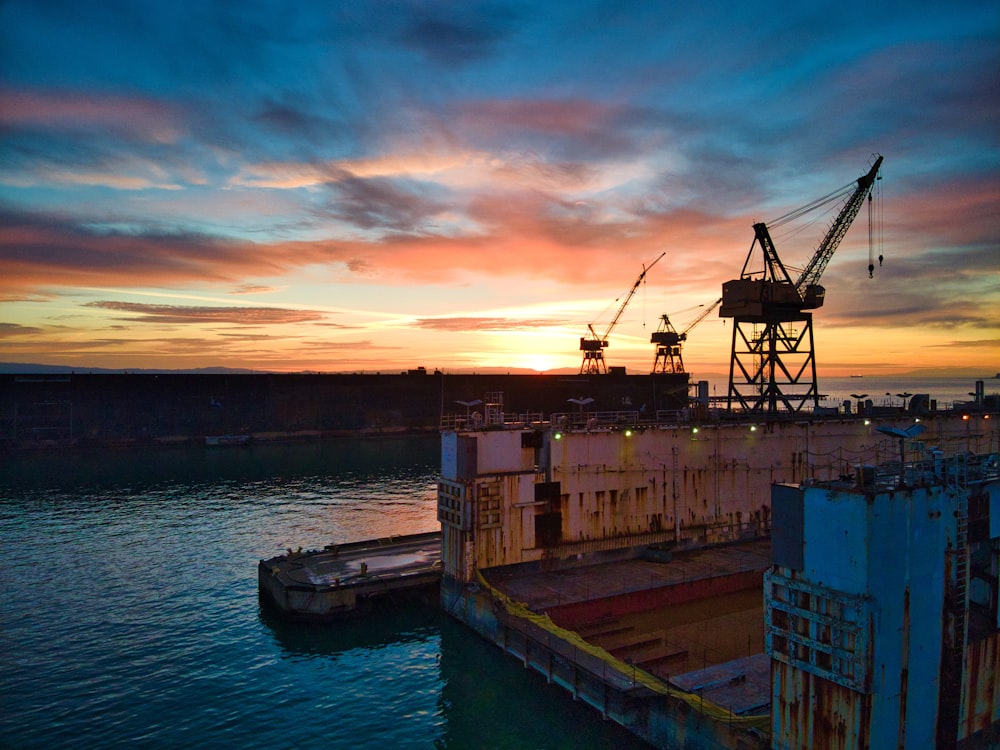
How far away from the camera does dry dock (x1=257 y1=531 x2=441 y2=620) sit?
3581 centimetres

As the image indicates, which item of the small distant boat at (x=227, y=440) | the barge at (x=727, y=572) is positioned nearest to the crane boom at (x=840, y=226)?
the barge at (x=727, y=572)

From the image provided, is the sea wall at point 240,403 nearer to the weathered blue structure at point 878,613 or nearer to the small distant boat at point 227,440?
the small distant boat at point 227,440

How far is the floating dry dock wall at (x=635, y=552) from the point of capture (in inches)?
919

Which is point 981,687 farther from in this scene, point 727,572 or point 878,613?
point 727,572

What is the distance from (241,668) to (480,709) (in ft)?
39.8

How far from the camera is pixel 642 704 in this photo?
23109 mm

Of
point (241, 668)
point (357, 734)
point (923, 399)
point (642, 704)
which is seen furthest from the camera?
point (923, 399)

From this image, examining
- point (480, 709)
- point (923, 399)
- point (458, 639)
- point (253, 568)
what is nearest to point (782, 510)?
point (480, 709)

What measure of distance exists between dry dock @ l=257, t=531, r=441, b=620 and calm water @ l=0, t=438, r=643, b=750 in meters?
1.01

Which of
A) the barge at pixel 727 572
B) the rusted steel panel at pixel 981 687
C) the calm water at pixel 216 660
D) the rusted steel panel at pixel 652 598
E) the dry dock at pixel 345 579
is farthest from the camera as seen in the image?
the dry dock at pixel 345 579

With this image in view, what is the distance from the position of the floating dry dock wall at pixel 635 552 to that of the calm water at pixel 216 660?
80.7 inches

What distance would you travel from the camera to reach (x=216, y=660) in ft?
105

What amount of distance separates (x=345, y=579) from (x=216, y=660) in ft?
25.9

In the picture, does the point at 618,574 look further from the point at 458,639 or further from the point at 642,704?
the point at 642,704
